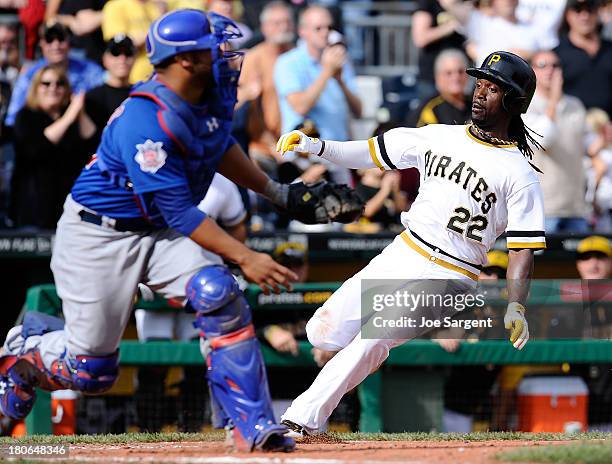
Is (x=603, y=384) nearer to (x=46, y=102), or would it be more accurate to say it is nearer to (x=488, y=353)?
(x=488, y=353)

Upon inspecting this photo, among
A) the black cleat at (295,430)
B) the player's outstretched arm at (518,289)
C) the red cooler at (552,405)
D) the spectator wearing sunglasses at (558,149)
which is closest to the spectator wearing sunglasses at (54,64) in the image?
the spectator wearing sunglasses at (558,149)

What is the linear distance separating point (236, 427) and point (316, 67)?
534cm

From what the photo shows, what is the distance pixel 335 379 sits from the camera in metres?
5.75

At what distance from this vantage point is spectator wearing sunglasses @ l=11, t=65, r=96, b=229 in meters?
8.78

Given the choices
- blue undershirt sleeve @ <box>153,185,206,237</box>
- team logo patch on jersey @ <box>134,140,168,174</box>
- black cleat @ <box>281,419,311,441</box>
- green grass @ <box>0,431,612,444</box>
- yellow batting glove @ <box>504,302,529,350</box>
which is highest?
team logo patch on jersey @ <box>134,140,168,174</box>

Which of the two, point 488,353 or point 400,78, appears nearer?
point 488,353

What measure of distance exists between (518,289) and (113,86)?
4395mm

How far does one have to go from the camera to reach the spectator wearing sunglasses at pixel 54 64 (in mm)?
9289

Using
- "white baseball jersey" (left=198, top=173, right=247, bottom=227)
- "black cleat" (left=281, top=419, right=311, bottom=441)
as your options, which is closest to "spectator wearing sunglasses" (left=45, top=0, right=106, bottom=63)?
"white baseball jersey" (left=198, top=173, right=247, bottom=227)

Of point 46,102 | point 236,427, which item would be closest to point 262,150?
point 46,102

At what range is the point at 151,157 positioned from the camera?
4.96m

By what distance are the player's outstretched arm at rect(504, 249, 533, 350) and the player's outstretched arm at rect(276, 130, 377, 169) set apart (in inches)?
37.4

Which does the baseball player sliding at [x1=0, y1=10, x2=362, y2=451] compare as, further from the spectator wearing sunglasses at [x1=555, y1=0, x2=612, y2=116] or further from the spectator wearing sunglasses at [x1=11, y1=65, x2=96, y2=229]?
the spectator wearing sunglasses at [x1=555, y1=0, x2=612, y2=116]

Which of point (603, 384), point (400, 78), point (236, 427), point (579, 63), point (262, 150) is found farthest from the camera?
point (400, 78)
